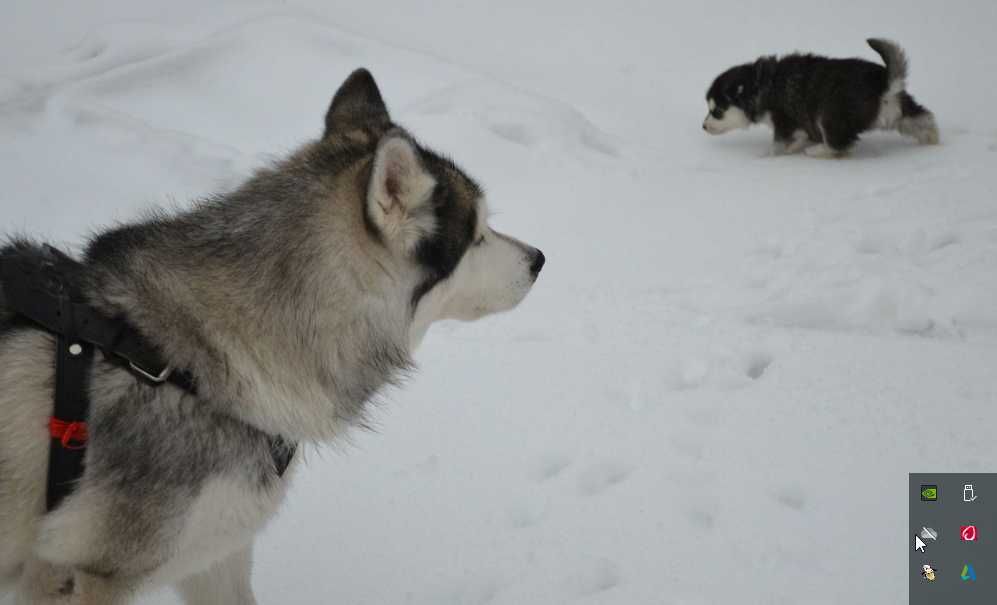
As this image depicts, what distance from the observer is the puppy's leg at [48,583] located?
1.68m

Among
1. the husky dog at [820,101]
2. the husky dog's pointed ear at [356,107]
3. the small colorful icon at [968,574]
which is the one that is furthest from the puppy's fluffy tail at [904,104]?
the husky dog's pointed ear at [356,107]

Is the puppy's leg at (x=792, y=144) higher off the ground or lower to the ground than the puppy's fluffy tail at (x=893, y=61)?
lower

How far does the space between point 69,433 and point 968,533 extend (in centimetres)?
281

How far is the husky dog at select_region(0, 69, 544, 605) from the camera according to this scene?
5.40ft

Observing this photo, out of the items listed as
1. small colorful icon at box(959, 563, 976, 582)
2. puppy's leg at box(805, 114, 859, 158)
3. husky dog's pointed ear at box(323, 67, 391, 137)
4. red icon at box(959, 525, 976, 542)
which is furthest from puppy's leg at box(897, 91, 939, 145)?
husky dog's pointed ear at box(323, 67, 391, 137)

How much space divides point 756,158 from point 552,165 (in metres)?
2.12

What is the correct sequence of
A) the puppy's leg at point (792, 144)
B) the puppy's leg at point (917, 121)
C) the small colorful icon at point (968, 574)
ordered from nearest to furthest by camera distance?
the small colorful icon at point (968, 574) < the puppy's leg at point (917, 121) < the puppy's leg at point (792, 144)

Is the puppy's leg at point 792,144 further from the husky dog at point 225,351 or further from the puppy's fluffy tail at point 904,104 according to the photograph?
the husky dog at point 225,351

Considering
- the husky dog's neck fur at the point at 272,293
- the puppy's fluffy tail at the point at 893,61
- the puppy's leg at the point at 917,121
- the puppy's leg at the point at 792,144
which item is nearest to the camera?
the husky dog's neck fur at the point at 272,293

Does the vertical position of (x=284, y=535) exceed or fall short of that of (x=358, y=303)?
it falls short

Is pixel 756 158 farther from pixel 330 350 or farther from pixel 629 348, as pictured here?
pixel 330 350

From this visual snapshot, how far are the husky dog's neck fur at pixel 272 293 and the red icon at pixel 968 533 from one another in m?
2.13

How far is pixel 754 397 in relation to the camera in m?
3.22

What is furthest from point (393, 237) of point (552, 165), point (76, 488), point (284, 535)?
point (552, 165)
